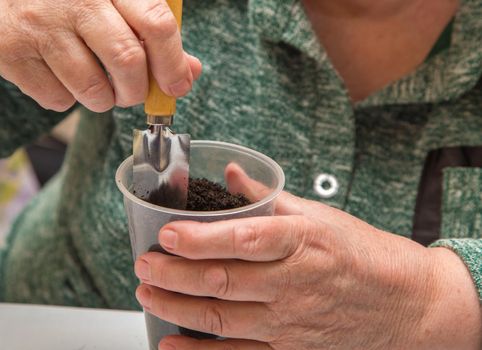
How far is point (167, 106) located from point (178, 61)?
4 centimetres

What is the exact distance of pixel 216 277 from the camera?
0.53 m

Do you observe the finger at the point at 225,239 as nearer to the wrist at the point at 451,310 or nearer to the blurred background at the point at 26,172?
the wrist at the point at 451,310

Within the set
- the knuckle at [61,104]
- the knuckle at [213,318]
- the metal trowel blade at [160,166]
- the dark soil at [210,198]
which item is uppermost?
the knuckle at [61,104]

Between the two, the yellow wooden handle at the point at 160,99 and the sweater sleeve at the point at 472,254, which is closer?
the yellow wooden handle at the point at 160,99

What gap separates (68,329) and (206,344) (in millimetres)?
240

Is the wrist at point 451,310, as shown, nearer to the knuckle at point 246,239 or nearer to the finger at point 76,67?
the knuckle at point 246,239

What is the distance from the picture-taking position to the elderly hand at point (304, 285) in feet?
1.72

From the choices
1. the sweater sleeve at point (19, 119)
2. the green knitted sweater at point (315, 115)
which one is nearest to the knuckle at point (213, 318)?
the green knitted sweater at point (315, 115)

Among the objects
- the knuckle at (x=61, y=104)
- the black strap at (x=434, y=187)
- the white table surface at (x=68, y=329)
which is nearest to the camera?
the knuckle at (x=61, y=104)

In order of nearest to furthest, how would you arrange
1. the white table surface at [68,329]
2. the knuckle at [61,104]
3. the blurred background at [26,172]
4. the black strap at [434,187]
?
1. the knuckle at [61,104]
2. the white table surface at [68,329]
3. the black strap at [434,187]
4. the blurred background at [26,172]

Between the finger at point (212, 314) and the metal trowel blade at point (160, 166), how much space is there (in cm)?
9

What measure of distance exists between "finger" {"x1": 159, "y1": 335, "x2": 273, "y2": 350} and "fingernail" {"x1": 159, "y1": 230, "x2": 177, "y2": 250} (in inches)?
5.2

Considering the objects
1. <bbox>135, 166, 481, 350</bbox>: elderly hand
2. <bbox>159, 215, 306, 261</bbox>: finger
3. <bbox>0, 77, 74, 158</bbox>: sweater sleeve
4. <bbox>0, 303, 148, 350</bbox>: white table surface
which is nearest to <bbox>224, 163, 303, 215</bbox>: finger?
<bbox>135, 166, 481, 350</bbox>: elderly hand

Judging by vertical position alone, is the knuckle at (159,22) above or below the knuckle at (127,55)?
above
